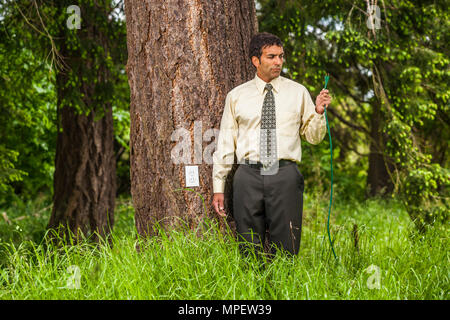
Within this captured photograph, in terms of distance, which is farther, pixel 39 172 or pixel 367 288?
pixel 39 172

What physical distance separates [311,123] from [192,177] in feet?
3.01

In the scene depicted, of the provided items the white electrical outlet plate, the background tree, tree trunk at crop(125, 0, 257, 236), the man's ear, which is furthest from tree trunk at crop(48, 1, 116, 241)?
the man's ear

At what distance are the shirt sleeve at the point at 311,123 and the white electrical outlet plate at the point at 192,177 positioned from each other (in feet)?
2.64

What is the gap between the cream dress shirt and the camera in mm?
3170

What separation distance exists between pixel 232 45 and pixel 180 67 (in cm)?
41

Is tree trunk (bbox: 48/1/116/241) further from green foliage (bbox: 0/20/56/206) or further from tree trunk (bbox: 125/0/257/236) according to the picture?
tree trunk (bbox: 125/0/257/236)

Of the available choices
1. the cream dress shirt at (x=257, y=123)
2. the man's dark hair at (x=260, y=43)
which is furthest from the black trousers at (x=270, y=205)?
the man's dark hair at (x=260, y=43)

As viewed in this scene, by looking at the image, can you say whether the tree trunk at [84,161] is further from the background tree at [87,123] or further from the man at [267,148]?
the man at [267,148]

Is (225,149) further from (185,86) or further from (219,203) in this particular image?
(185,86)

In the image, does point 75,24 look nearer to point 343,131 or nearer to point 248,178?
point 248,178

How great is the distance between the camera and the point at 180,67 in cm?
342

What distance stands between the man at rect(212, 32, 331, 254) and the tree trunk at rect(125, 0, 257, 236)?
17cm

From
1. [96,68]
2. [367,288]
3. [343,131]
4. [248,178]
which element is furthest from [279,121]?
[343,131]

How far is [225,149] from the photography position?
130 inches
